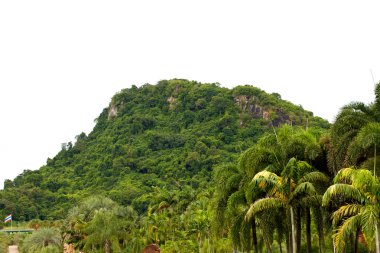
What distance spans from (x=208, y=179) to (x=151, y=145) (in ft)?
127

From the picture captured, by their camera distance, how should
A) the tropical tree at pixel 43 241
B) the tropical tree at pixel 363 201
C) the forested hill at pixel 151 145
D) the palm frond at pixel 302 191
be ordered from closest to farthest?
the tropical tree at pixel 363 201
the palm frond at pixel 302 191
the tropical tree at pixel 43 241
the forested hill at pixel 151 145

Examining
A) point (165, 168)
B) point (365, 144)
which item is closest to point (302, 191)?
point (365, 144)

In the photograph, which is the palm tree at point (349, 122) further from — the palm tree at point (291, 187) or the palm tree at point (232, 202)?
the palm tree at point (232, 202)

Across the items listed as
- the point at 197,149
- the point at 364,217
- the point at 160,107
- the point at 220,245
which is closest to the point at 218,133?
the point at 197,149

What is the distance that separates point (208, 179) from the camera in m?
112

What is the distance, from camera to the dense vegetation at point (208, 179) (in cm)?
2570

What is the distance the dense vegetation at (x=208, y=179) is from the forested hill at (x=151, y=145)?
35cm

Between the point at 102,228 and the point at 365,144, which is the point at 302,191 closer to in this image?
the point at 365,144

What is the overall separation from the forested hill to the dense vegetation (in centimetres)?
35

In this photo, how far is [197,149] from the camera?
130875mm

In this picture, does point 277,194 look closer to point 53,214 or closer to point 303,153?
point 303,153

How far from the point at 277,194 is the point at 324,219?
15.5ft

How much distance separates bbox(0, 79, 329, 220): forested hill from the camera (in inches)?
4651

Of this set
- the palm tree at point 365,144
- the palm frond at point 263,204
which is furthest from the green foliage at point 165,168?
the palm tree at point 365,144
